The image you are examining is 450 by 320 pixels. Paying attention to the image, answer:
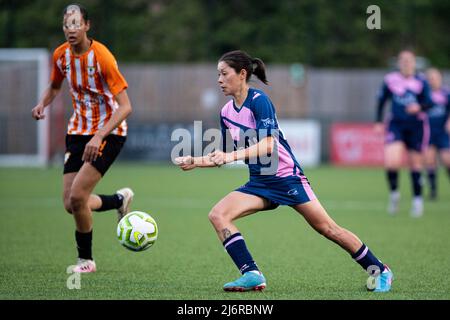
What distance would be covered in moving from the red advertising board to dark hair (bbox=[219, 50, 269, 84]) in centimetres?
1778

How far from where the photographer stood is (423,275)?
23.8ft

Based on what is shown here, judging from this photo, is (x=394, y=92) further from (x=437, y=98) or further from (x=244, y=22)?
(x=244, y=22)

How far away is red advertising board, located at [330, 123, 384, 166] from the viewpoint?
2428cm

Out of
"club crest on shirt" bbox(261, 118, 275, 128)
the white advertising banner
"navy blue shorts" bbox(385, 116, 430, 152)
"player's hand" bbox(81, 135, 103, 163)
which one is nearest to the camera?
"club crest on shirt" bbox(261, 118, 275, 128)

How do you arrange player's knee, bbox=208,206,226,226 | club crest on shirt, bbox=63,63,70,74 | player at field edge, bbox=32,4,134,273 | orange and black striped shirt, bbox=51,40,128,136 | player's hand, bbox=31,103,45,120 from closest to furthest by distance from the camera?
player's knee, bbox=208,206,226,226 → player at field edge, bbox=32,4,134,273 → orange and black striped shirt, bbox=51,40,128,136 → club crest on shirt, bbox=63,63,70,74 → player's hand, bbox=31,103,45,120

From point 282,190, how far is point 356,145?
1871 centimetres

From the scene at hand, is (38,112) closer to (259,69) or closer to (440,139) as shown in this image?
(259,69)

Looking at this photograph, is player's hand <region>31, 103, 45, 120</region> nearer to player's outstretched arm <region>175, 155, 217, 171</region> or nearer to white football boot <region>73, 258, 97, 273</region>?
white football boot <region>73, 258, 97, 273</region>

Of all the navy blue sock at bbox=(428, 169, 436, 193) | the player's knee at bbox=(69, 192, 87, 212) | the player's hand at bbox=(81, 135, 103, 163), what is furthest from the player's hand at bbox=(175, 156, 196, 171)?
the navy blue sock at bbox=(428, 169, 436, 193)

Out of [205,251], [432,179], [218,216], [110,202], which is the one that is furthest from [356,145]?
[218,216]

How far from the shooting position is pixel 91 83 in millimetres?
7258

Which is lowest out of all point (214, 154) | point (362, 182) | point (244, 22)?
point (362, 182)

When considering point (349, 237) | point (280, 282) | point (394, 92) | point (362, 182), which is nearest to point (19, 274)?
point (280, 282)
